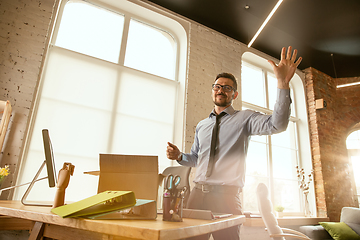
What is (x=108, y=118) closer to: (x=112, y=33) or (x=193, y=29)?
(x=112, y=33)

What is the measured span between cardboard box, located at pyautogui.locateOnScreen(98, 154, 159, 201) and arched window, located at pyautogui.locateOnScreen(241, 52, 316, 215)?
3.95m

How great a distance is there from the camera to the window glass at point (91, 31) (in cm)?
358

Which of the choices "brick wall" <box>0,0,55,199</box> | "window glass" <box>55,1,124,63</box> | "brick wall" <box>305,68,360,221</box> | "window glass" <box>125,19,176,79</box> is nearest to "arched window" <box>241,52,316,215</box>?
"brick wall" <box>305,68,360,221</box>

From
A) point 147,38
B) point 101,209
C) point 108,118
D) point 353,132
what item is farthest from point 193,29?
point 353,132

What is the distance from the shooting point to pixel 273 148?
532 centimetres

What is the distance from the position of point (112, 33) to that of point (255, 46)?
117 inches

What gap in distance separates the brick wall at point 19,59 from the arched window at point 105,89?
200mm

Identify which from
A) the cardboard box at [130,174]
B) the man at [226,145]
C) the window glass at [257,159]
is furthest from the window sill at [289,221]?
the cardboard box at [130,174]

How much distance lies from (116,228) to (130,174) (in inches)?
15.3

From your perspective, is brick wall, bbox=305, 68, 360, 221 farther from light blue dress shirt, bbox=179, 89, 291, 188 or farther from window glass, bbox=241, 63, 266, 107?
light blue dress shirt, bbox=179, 89, 291, 188

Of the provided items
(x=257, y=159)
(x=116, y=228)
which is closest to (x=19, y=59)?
(x=116, y=228)

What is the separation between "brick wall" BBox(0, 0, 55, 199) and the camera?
2721 millimetres

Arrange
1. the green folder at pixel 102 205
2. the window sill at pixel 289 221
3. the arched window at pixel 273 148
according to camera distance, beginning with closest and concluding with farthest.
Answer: the green folder at pixel 102 205
the window sill at pixel 289 221
the arched window at pixel 273 148

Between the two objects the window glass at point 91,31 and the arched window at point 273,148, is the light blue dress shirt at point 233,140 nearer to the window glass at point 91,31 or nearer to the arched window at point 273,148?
the window glass at point 91,31
